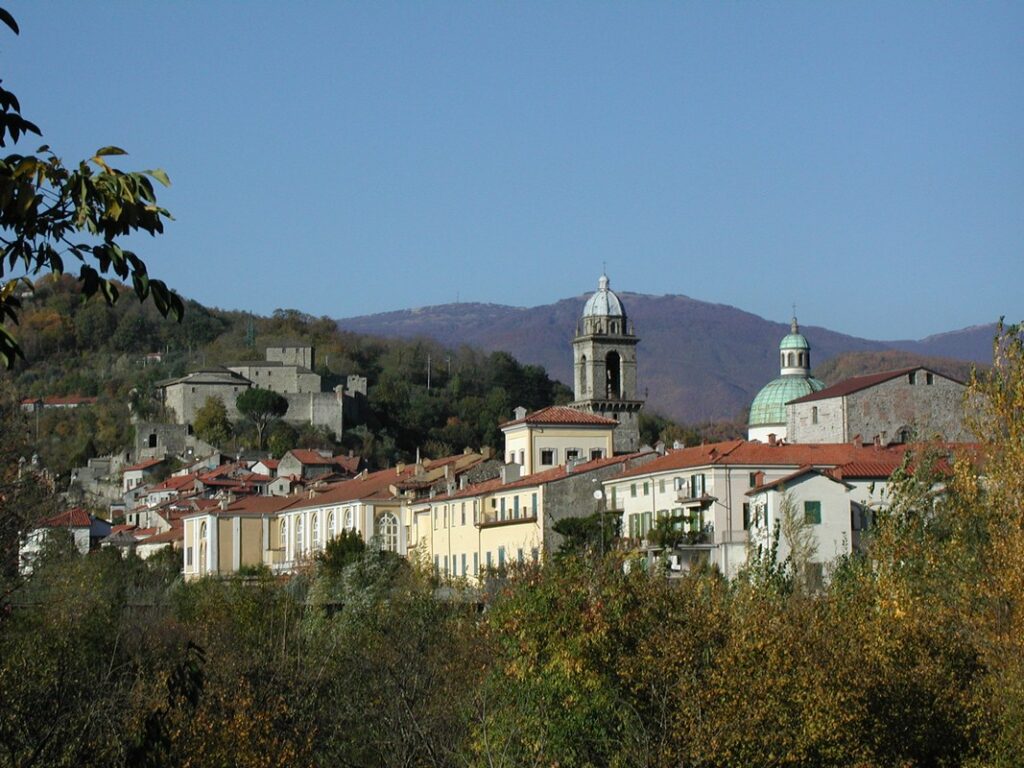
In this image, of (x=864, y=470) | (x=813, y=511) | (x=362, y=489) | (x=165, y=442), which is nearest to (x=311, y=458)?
(x=165, y=442)

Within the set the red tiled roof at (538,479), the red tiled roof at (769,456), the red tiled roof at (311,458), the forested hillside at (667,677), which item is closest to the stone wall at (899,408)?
the red tiled roof at (769,456)

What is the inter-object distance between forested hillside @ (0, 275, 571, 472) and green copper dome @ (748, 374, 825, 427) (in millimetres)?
34856

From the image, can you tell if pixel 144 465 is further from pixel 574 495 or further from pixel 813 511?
pixel 813 511

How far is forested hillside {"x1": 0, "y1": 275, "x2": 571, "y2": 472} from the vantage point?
392 feet

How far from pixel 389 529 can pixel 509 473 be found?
21.0 feet

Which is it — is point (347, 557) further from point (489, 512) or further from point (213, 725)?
point (213, 725)

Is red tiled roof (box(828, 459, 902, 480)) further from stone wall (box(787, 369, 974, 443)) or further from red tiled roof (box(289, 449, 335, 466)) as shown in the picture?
red tiled roof (box(289, 449, 335, 466))

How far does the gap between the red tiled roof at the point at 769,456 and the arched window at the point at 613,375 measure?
109ft

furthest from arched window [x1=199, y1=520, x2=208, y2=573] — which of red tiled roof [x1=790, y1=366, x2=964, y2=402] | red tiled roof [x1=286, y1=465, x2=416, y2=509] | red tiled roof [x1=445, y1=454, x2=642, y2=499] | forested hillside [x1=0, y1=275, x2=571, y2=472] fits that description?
forested hillside [x1=0, y1=275, x2=571, y2=472]

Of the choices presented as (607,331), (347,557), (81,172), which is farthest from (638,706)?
(607,331)

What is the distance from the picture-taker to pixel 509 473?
62031 millimetres

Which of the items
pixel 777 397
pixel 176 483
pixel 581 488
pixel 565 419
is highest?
pixel 777 397

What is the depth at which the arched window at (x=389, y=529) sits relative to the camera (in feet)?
214

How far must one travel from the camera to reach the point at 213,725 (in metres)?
18.8
